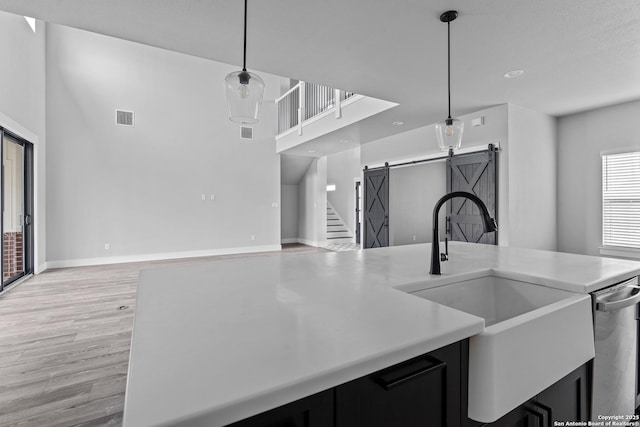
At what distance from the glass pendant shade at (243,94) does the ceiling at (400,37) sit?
79 centimetres

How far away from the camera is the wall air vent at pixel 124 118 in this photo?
7.02 m

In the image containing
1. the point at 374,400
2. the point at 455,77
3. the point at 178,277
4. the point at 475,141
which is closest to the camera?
the point at 374,400

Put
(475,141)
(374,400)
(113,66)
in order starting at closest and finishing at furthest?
(374,400) → (475,141) → (113,66)

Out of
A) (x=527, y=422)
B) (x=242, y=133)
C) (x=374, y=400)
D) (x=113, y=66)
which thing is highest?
(x=113, y=66)

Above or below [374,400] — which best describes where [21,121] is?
above

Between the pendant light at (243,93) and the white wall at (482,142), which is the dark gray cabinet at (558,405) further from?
the white wall at (482,142)

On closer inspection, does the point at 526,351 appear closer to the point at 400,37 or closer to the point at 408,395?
the point at 408,395

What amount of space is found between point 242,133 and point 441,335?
8.34m

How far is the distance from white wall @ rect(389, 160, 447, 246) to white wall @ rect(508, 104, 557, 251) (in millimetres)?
2891

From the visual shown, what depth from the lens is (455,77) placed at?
3531 mm

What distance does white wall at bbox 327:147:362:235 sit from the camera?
11.3 m

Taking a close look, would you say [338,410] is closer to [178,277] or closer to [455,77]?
[178,277]

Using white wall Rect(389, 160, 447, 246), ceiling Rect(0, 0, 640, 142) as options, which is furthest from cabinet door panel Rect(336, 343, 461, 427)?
white wall Rect(389, 160, 447, 246)

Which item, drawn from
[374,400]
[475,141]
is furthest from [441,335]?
[475,141]
